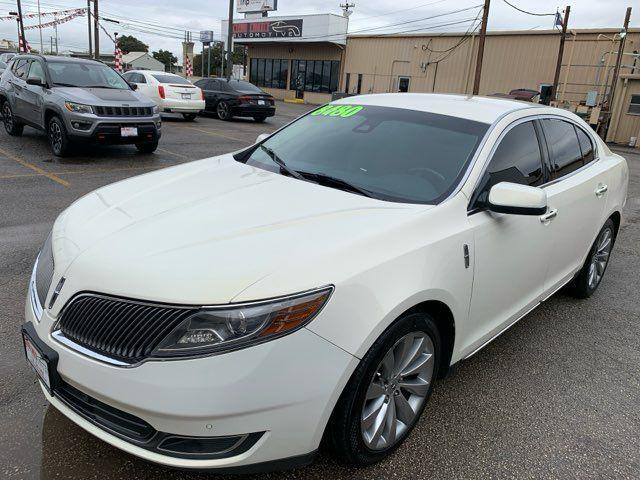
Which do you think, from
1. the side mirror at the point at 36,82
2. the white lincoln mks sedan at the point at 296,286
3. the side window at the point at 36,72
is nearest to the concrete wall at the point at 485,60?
the side window at the point at 36,72

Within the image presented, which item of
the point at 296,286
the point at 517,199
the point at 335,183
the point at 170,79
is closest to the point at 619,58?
the point at 170,79

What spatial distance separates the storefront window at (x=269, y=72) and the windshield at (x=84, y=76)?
3674 centimetres

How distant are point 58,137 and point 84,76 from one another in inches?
50.7

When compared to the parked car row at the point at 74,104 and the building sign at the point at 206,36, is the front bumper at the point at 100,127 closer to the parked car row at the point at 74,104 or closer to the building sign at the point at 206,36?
the parked car row at the point at 74,104

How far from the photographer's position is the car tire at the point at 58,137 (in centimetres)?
899

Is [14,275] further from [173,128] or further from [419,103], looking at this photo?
[173,128]

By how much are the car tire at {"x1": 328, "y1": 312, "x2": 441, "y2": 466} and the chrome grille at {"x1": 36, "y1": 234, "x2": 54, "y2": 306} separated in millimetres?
1343

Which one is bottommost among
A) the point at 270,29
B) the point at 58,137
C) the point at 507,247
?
the point at 58,137

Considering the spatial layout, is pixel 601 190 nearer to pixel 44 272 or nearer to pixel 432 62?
pixel 44 272

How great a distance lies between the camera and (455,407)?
115 inches

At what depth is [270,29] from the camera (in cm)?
4434

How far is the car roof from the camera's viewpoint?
319cm

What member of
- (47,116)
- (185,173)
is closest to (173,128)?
(47,116)

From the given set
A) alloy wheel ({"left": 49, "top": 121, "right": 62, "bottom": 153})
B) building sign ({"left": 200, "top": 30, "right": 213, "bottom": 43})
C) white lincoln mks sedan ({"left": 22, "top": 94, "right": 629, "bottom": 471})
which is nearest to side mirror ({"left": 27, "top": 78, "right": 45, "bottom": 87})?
alloy wheel ({"left": 49, "top": 121, "right": 62, "bottom": 153})
